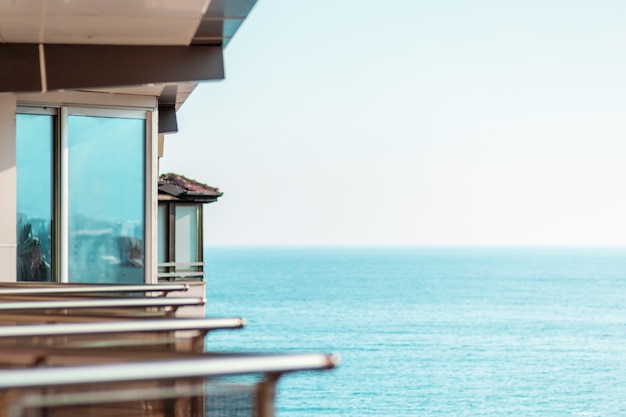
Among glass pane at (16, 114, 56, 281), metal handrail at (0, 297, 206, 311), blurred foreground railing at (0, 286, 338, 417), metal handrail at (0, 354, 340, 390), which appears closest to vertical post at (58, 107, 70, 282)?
glass pane at (16, 114, 56, 281)

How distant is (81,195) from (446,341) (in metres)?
62.6

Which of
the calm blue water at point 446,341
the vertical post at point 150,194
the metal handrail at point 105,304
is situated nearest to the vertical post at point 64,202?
the vertical post at point 150,194

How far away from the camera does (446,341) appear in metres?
70.7

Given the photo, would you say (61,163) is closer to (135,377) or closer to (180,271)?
(135,377)

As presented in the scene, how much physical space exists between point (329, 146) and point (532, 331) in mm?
30960

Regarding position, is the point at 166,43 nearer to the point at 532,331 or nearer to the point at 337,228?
the point at 532,331

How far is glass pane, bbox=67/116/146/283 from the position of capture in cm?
969

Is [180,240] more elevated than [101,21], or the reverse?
[101,21]

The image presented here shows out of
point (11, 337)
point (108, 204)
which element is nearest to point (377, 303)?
point (108, 204)

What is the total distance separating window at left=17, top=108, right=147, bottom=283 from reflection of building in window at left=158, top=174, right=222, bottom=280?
1057cm

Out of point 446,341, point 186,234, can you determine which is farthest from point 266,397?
point 446,341

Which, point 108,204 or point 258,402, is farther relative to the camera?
point 108,204

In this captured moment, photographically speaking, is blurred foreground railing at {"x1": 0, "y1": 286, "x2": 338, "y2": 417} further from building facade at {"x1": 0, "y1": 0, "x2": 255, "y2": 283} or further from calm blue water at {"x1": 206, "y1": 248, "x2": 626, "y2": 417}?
calm blue water at {"x1": 206, "y1": 248, "x2": 626, "y2": 417}

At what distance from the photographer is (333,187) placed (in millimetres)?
103438
